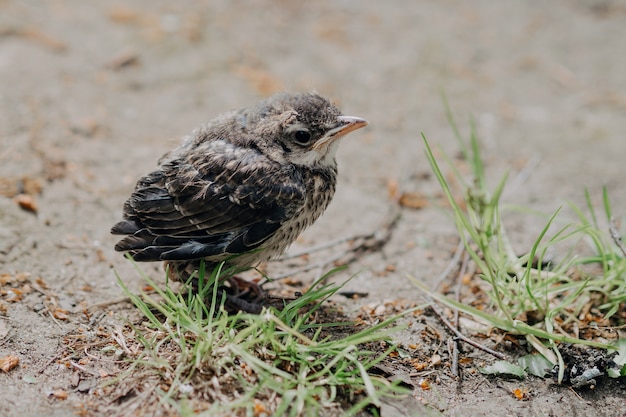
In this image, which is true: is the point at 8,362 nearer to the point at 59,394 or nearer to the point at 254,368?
the point at 59,394

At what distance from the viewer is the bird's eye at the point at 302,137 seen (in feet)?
11.5

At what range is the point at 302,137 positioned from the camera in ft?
11.6

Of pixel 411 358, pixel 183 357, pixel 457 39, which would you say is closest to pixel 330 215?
pixel 411 358

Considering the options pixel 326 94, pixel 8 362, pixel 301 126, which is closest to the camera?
pixel 8 362

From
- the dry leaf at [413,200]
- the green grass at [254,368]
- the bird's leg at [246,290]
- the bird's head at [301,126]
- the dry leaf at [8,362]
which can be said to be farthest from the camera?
the dry leaf at [413,200]

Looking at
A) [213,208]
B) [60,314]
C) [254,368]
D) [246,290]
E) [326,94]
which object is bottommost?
[246,290]

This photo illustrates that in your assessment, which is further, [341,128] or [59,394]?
[341,128]

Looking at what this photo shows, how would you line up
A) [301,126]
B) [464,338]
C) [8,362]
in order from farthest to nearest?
1. [301,126]
2. [464,338]
3. [8,362]

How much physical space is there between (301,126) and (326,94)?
288 centimetres

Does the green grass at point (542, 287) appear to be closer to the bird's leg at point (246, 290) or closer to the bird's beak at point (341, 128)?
the bird's beak at point (341, 128)

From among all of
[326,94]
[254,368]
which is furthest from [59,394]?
[326,94]

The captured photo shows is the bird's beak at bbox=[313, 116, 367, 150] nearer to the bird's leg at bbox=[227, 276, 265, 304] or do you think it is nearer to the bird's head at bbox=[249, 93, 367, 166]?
the bird's head at bbox=[249, 93, 367, 166]

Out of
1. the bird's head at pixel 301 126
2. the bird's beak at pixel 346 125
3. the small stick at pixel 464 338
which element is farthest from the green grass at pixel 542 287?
the bird's head at pixel 301 126

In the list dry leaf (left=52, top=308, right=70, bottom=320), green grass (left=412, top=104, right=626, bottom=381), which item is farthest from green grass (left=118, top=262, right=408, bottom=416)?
green grass (left=412, top=104, right=626, bottom=381)
